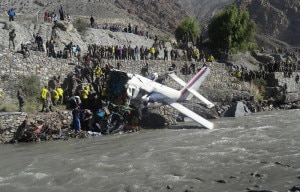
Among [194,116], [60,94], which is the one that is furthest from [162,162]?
[60,94]

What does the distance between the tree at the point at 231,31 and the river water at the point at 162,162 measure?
97.5ft

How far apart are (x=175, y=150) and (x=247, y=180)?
17.1 feet

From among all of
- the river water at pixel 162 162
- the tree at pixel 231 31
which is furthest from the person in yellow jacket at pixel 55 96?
the tree at pixel 231 31

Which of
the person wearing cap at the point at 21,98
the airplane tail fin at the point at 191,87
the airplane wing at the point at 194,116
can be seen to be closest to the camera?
the person wearing cap at the point at 21,98

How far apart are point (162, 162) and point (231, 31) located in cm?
3779

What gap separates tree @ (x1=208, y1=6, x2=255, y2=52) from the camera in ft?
159

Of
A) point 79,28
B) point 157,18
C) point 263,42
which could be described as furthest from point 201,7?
point 79,28

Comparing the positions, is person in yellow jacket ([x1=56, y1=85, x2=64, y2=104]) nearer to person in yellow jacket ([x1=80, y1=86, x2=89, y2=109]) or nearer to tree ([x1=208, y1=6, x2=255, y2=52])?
person in yellow jacket ([x1=80, y1=86, x2=89, y2=109])

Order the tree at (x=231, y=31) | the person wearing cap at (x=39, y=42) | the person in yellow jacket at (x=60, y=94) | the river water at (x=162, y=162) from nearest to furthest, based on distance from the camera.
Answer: the river water at (x=162, y=162) < the person in yellow jacket at (x=60, y=94) < the person wearing cap at (x=39, y=42) < the tree at (x=231, y=31)

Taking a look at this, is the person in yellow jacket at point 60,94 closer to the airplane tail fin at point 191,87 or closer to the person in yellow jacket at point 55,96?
the person in yellow jacket at point 55,96

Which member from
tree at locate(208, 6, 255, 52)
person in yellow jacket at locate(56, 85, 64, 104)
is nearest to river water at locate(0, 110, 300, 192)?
person in yellow jacket at locate(56, 85, 64, 104)

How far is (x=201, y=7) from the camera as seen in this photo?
164375mm

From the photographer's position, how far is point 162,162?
1336 cm

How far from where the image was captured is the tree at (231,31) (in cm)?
4850
